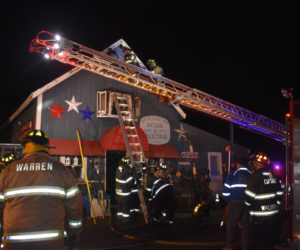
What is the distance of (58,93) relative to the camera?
590 inches

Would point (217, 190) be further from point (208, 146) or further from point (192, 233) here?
point (192, 233)

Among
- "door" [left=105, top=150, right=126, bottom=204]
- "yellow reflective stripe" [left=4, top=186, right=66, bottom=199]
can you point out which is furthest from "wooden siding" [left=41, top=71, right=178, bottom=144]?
"yellow reflective stripe" [left=4, top=186, right=66, bottom=199]

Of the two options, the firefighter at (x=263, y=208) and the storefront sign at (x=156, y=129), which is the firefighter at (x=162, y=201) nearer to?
the firefighter at (x=263, y=208)

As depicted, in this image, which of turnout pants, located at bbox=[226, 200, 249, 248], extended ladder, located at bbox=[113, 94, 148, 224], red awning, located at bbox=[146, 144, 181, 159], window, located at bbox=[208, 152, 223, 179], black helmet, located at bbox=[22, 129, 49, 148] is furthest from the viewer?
window, located at bbox=[208, 152, 223, 179]

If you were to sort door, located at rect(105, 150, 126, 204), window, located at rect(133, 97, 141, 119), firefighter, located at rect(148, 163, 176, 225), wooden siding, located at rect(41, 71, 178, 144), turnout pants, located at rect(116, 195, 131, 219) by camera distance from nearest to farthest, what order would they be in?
firefighter, located at rect(148, 163, 176, 225) → turnout pants, located at rect(116, 195, 131, 219) → door, located at rect(105, 150, 126, 204) → wooden siding, located at rect(41, 71, 178, 144) → window, located at rect(133, 97, 141, 119)

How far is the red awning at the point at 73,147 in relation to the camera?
14.1 meters

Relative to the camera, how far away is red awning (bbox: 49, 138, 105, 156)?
1407 centimetres

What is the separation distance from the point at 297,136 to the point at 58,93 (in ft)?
37.5

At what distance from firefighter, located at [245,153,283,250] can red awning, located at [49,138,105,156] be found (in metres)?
9.35

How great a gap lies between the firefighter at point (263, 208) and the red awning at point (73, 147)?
935 cm

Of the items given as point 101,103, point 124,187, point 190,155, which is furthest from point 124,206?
point 190,155

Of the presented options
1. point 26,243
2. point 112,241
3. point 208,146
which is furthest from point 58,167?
point 208,146

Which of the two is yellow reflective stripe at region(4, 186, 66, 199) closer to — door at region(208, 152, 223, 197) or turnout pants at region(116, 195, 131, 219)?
turnout pants at region(116, 195, 131, 219)

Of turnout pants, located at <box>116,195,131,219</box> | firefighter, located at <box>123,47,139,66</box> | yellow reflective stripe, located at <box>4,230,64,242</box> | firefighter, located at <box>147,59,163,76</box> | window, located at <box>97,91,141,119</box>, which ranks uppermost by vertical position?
firefighter, located at <box>123,47,139,66</box>
